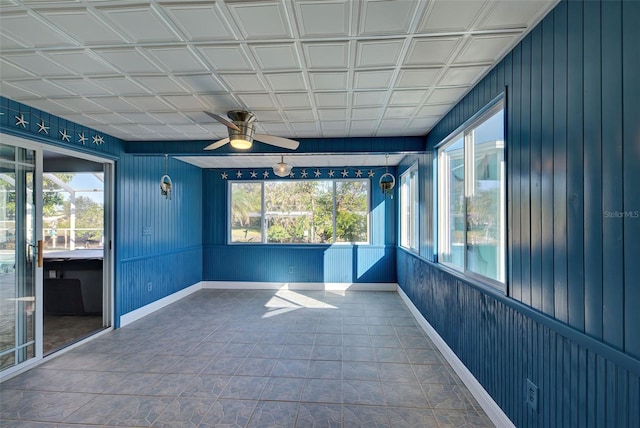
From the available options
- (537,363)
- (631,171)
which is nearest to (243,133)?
(631,171)

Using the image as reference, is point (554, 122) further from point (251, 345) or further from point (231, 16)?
point (251, 345)

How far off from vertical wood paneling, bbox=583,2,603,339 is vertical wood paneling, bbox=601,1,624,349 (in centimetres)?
3

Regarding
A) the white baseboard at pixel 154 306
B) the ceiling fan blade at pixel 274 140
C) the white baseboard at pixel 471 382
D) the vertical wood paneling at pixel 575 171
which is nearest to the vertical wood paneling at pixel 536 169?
the vertical wood paneling at pixel 575 171

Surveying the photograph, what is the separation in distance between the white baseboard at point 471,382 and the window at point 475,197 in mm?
891

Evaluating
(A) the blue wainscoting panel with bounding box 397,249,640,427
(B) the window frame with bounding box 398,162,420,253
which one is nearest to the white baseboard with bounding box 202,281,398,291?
(B) the window frame with bounding box 398,162,420,253

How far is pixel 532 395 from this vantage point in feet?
→ 5.86

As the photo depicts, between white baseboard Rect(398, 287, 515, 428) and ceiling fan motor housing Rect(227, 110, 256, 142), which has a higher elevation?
ceiling fan motor housing Rect(227, 110, 256, 142)

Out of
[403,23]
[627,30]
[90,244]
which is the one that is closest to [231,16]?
[403,23]

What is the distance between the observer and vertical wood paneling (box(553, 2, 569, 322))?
1520 millimetres

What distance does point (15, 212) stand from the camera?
9.71 ft

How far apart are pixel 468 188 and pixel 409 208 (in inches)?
103

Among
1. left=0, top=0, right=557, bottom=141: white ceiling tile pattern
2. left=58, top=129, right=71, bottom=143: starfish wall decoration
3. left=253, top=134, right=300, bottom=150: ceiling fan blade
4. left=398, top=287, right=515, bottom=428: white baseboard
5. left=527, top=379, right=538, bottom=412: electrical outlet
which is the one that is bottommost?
left=398, top=287, right=515, bottom=428: white baseboard

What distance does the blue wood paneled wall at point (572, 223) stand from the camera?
1.20m

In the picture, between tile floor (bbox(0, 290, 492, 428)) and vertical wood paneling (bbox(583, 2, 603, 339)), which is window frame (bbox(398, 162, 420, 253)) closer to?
tile floor (bbox(0, 290, 492, 428))
